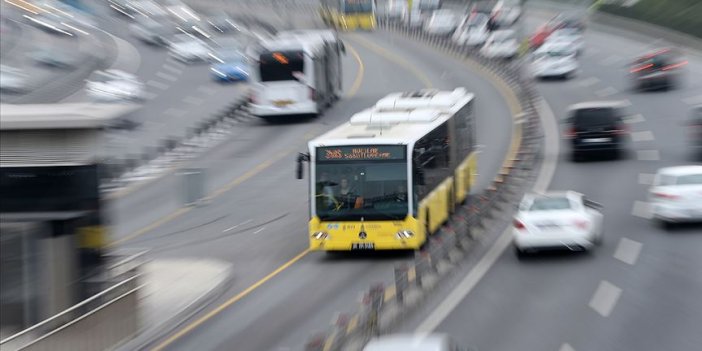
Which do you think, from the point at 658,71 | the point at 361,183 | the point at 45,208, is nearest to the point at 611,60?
the point at 658,71

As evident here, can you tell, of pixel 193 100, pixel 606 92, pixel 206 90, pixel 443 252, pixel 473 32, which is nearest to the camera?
pixel 443 252

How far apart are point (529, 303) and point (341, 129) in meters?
8.09

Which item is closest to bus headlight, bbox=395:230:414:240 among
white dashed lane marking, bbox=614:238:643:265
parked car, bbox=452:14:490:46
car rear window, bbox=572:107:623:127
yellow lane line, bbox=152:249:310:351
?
yellow lane line, bbox=152:249:310:351

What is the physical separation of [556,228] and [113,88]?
116 ft

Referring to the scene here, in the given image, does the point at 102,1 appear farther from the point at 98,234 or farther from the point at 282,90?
the point at 98,234

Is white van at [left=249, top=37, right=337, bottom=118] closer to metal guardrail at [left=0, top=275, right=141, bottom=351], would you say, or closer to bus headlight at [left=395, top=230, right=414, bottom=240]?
bus headlight at [left=395, top=230, right=414, bottom=240]

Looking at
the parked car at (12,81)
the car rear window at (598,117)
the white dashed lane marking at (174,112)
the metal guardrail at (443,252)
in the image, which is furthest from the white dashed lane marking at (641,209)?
the parked car at (12,81)

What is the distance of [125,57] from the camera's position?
74.9m

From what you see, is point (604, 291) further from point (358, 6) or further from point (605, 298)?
point (358, 6)

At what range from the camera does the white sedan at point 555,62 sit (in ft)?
203

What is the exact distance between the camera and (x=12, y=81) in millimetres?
56594

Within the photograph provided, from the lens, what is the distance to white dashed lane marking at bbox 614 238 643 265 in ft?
81.9

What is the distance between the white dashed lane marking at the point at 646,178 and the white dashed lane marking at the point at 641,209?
3.26m

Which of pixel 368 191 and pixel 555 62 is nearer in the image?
pixel 368 191
